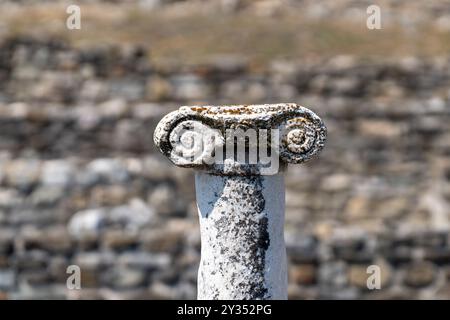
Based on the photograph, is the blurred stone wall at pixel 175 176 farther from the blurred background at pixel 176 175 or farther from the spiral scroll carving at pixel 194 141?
the spiral scroll carving at pixel 194 141

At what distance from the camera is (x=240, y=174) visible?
4117 millimetres

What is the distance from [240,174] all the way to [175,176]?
521cm

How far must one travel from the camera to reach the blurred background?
7676 millimetres

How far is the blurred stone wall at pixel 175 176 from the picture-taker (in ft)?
25.2

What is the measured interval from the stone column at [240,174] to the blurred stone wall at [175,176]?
3317mm

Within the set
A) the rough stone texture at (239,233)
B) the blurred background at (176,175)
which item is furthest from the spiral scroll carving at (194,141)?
the blurred background at (176,175)

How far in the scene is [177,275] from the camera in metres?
7.70

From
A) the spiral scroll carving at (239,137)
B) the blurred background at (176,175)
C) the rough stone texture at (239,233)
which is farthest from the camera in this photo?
the blurred background at (176,175)

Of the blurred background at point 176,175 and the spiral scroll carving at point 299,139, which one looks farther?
the blurred background at point 176,175

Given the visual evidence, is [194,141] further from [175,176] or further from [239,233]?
[175,176]

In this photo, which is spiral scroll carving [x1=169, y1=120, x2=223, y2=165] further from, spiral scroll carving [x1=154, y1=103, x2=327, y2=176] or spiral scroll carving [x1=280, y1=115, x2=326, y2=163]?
spiral scroll carving [x1=280, y1=115, x2=326, y2=163]

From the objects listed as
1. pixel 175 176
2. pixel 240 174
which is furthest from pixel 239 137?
pixel 175 176
